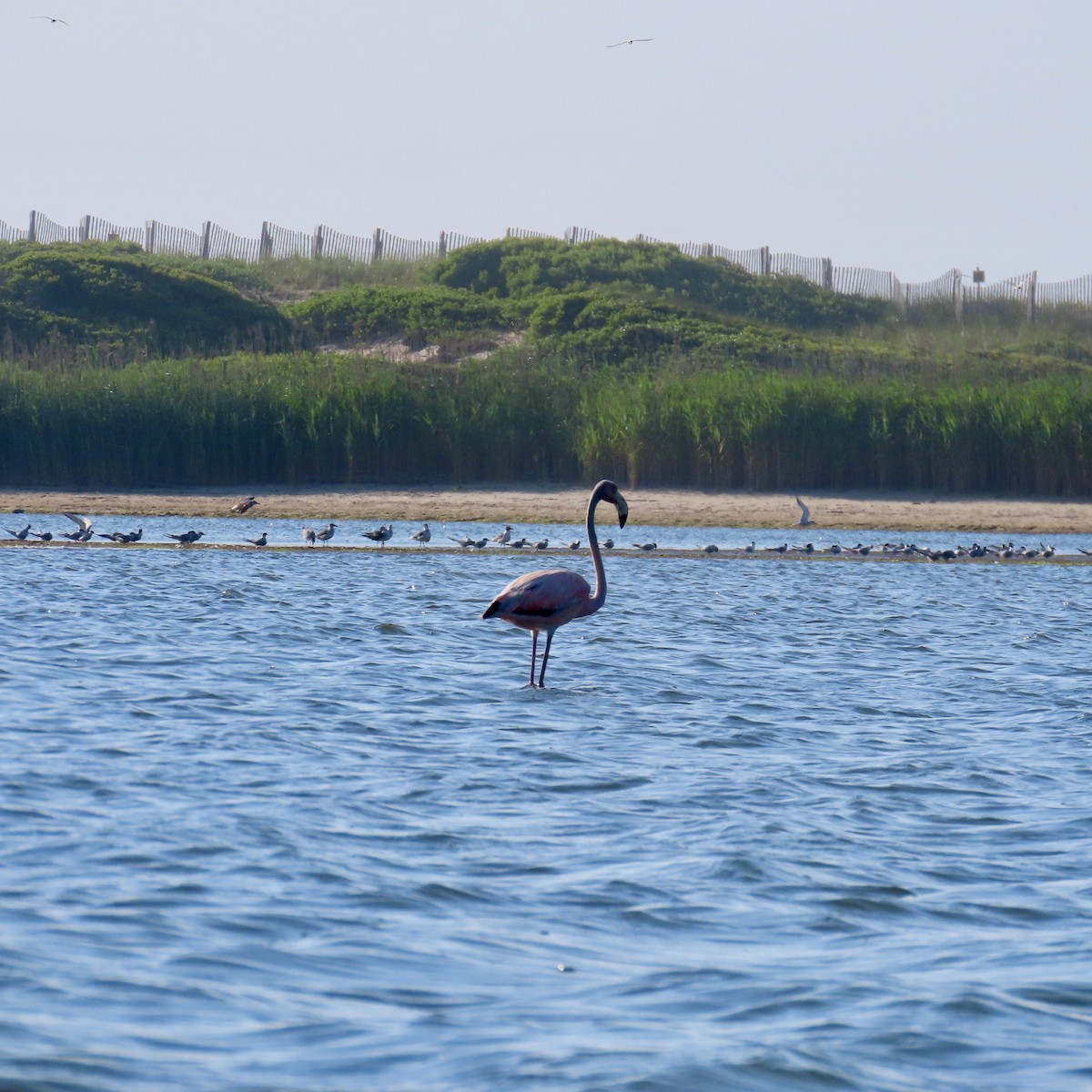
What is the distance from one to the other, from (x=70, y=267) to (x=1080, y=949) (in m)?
41.2

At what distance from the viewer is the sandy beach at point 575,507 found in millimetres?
24500

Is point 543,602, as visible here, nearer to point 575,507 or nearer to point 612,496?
point 612,496

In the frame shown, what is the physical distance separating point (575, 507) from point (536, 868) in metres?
19.8

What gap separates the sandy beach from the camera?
24500 millimetres

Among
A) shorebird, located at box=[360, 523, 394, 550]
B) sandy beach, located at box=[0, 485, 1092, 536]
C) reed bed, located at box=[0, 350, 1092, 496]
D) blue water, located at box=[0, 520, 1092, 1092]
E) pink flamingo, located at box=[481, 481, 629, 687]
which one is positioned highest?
reed bed, located at box=[0, 350, 1092, 496]

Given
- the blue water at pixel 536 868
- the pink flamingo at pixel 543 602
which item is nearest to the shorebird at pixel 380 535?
the blue water at pixel 536 868

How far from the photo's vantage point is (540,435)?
27.8 m

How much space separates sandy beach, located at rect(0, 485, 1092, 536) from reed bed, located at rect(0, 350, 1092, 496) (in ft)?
2.01

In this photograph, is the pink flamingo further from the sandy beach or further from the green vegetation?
the green vegetation

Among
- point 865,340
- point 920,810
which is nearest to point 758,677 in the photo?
point 920,810

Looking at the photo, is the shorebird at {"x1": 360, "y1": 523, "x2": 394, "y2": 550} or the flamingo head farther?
the shorebird at {"x1": 360, "y1": 523, "x2": 394, "y2": 550}

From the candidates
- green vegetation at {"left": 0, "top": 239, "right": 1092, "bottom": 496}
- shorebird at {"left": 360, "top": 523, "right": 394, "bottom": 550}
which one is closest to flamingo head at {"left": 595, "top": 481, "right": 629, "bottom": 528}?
shorebird at {"left": 360, "top": 523, "right": 394, "bottom": 550}

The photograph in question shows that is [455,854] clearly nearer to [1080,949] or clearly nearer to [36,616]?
[1080,949]

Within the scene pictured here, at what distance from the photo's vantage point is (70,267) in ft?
140
